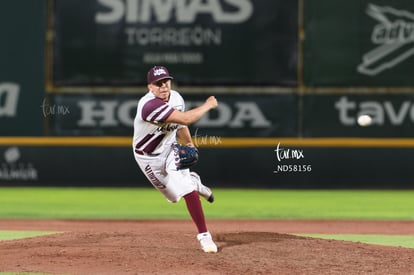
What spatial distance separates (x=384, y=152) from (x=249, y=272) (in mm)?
8890

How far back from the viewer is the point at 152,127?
822cm

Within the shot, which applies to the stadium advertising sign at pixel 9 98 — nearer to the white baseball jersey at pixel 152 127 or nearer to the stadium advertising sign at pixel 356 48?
the stadium advertising sign at pixel 356 48

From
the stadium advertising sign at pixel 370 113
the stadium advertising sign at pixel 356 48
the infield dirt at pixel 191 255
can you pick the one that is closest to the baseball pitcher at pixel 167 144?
the infield dirt at pixel 191 255

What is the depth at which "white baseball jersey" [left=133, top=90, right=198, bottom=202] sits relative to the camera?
8008 millimetres

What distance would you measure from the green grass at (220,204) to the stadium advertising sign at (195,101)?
991 mm

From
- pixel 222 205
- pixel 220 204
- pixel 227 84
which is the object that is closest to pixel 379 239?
pixel 222 205

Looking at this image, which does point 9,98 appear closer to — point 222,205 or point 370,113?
point 222,205

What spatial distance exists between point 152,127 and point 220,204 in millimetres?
5631

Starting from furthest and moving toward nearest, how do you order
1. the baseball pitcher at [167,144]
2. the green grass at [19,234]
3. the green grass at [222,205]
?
1. the green grass at [222,205]
2. the green grass at [19,234]
3. the baseball pitcher at [167,144]

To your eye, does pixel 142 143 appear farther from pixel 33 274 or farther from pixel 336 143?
pixel 336 143

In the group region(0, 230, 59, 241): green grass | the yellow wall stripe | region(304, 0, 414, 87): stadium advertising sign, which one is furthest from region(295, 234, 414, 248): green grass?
region(304, 0, 414, 87): stadium advertising sign

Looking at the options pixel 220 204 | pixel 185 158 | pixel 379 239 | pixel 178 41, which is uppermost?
pixel 178 41

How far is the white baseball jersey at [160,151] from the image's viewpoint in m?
8.01

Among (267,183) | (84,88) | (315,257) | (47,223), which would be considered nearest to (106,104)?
(84,88)
